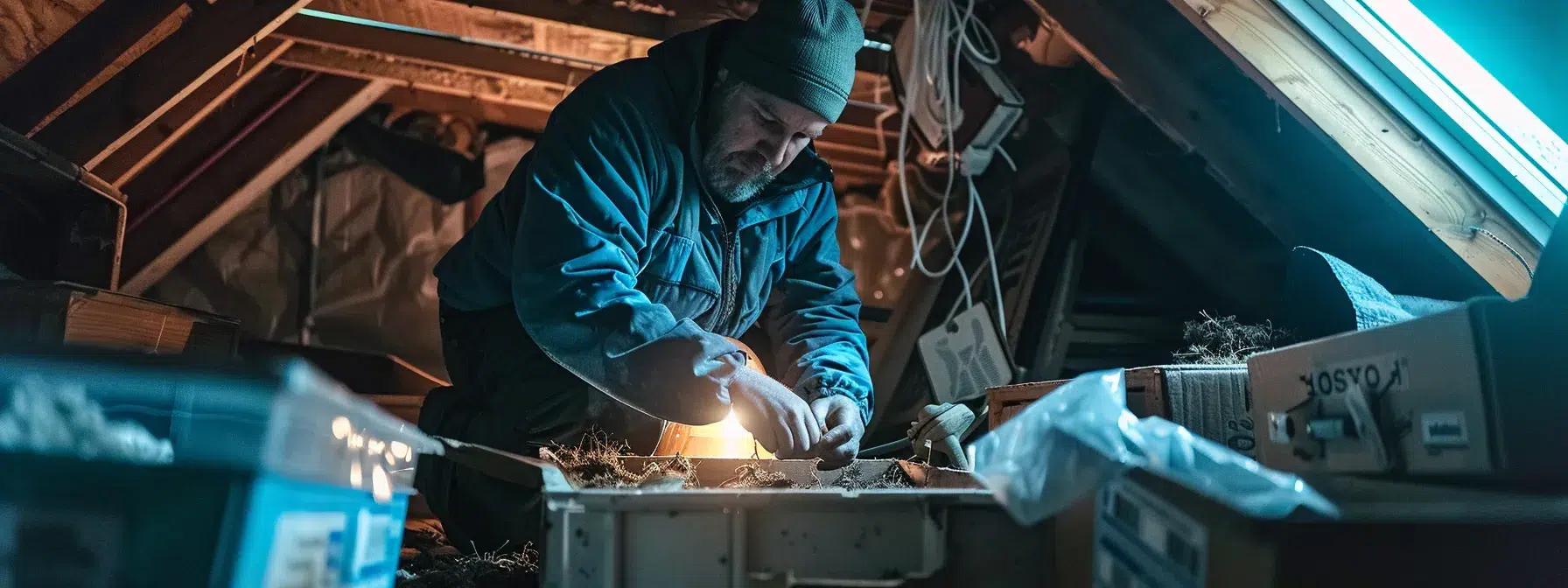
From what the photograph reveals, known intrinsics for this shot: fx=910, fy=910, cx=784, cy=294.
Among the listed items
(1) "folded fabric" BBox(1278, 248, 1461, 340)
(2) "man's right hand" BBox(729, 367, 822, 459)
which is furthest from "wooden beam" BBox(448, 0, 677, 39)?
(1) "folded fabric" BBox(1278, 248, 1461, 340)

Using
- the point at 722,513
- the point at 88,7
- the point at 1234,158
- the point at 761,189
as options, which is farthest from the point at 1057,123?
the point at 88,7

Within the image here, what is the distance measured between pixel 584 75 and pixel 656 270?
1.46 metres

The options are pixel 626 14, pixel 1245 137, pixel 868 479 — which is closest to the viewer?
pixel 868 479

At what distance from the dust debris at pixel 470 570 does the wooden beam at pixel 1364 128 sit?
1360 mm

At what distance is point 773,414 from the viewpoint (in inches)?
47.6

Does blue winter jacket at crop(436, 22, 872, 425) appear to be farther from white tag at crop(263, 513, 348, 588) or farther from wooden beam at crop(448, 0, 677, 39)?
wooden beam at crop(448, 0, 677, 39)

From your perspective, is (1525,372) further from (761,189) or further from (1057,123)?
(1057,123)

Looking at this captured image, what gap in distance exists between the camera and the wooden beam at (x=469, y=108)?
3021 mm

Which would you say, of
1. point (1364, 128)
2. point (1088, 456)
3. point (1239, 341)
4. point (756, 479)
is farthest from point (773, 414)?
point (1364, 128)

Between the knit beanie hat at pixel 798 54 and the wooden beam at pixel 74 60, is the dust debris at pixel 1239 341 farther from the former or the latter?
the wooden beam at pixel 74 60

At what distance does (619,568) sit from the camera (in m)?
0.75

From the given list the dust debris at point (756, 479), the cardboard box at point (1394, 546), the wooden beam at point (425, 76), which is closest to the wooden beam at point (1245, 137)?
the dust debris at point (756, 479)

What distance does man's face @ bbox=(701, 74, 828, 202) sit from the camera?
4.72ft

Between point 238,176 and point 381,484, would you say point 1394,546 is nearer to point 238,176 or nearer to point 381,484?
point 381,484
